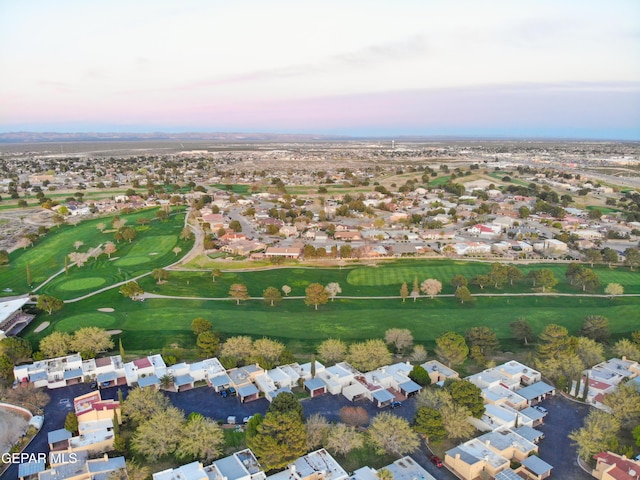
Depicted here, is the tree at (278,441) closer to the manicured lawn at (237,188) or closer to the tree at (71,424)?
the tree at (71,424)

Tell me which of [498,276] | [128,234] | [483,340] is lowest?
[483,340]

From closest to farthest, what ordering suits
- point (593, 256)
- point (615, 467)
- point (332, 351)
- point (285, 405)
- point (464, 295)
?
point (615, 467), point (285, 405), point (332, 351), point (464, 295), point (593, 256)

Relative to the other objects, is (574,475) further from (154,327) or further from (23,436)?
(154,327)

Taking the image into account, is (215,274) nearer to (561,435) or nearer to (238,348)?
(238,348)

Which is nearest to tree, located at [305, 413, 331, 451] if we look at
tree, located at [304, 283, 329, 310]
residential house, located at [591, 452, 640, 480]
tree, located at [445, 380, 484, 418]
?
tree, located at [445, 380, 484, 418]

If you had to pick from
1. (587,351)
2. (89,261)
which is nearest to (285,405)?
(587,351)

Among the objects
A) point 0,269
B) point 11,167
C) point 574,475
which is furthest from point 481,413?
point 11,167

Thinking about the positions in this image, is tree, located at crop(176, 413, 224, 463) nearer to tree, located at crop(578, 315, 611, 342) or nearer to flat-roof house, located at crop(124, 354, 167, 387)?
flat-roof house, located at crop(124, 354, 167, 387)

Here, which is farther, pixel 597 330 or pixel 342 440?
pixel 597 330
